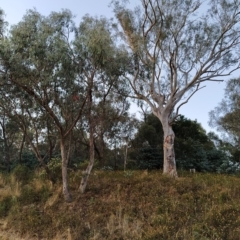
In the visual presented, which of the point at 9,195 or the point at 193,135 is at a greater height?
the point at 193,135

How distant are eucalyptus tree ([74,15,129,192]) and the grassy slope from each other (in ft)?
4.23

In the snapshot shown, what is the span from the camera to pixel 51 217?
9.63 m

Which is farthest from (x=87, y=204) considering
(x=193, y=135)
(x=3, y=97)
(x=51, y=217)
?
(x=193, y=135)

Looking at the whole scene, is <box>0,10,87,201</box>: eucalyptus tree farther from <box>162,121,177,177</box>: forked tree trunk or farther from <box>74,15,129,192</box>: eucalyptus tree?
<box>162,121,177,177</box>: forked tree trunk

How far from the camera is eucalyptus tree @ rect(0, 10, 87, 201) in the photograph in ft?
29.8

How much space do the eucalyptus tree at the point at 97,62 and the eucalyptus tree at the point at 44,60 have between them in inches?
11.9

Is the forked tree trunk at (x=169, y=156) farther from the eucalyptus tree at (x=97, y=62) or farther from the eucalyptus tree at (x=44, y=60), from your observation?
the eucalyptus tree at (x=44, y=60)

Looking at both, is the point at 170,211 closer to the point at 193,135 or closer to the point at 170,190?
the point at 170,190

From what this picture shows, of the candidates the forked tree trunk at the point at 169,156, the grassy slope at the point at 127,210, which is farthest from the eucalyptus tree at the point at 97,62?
the forked tree trunk at the point at 169,156

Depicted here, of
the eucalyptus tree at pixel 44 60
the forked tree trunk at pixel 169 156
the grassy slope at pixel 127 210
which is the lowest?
the grassy slope at pixel 127 210

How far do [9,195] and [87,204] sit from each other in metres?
3.28

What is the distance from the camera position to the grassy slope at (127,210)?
26.2ft

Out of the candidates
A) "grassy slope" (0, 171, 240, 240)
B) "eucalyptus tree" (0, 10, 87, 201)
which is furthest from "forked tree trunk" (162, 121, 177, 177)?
"eucalyptus tree" (0, 10, 87, 201)

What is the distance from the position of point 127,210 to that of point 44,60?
16.5 feet
